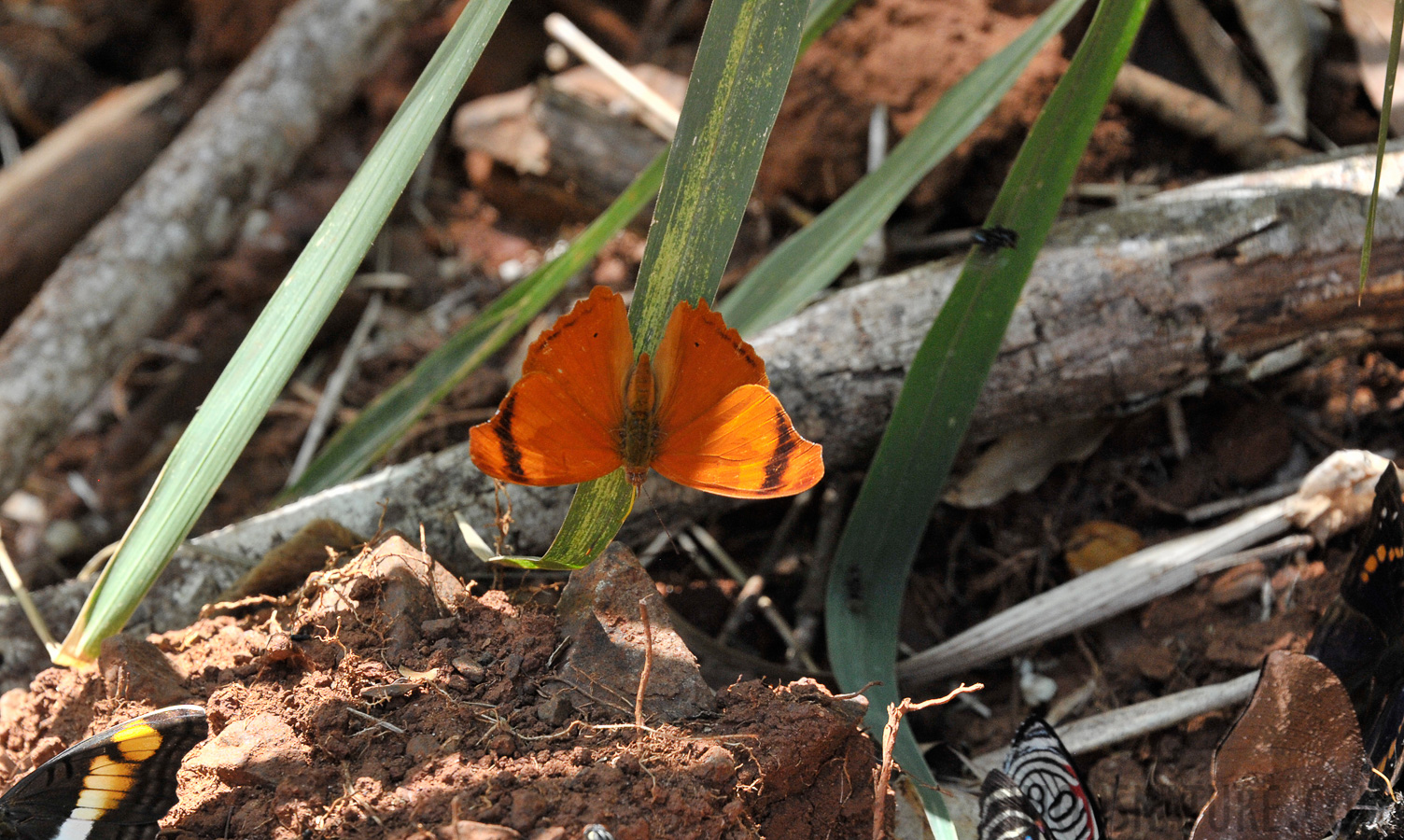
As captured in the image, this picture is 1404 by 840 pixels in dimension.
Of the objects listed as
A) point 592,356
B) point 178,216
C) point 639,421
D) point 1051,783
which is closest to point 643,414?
point 639,421

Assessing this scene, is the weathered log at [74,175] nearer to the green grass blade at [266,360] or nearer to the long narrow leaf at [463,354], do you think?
the long narrow leaf at [463,354]

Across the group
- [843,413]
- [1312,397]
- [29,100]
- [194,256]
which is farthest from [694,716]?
[29,100]

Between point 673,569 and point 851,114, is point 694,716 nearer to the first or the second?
point 673,569

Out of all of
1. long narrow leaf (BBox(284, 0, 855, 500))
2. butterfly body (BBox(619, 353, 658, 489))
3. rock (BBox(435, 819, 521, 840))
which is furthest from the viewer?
long narrow leaf (BBox(284, 0, 855, 500))

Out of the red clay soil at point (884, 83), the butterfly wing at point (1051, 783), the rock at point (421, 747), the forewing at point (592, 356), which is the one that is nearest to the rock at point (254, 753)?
the rock at point (421, 747)

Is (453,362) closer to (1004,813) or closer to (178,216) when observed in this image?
(178,216)

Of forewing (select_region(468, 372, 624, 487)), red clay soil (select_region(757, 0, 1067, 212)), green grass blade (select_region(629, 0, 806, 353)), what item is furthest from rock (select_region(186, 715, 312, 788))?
red clay soil (select_region(757, 0, 1067, 212))

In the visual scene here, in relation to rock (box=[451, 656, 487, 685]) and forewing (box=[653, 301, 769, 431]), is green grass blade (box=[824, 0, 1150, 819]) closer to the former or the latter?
forewing (box=[653, 301, 769, 431])
